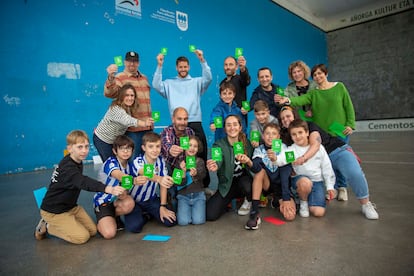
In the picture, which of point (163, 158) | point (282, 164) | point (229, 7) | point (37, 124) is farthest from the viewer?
point (229, 7)

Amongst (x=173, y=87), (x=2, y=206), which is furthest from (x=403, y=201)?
(x=2, y=206)

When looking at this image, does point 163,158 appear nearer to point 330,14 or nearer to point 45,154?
point 45,154

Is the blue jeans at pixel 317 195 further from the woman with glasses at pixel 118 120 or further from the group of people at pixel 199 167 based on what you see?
the woman with glasses at pixel 118 120

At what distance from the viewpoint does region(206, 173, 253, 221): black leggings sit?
2222 mm

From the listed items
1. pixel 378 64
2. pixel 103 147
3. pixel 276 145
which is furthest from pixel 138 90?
pixel 378 64

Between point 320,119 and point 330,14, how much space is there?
11547mm

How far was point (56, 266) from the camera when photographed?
1527 mm

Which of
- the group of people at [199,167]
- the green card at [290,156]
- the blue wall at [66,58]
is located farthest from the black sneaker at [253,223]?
the blue wall at [66,58]

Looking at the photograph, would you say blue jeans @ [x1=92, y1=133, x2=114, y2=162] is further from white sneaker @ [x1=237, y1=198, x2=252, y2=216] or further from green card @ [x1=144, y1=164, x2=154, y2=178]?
white sneaker @ [x1=237, y1=198, x2=252, y2=216]

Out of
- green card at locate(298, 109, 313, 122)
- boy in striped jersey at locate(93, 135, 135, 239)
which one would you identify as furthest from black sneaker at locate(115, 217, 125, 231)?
green card at locate(298, 109, 313, 122)

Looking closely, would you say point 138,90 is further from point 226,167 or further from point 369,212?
point 369,212

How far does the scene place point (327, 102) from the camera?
271cm

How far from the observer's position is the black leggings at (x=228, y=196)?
87.5 inches

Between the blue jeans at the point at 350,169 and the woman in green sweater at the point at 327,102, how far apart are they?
352 mm
